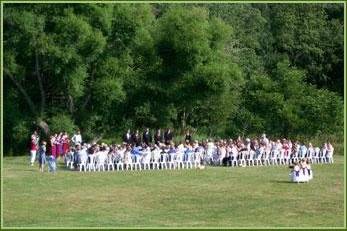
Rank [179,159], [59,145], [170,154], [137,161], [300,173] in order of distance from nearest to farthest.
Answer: [300,173]
[137,161]
[170,154]
[179,159]
[59,145]

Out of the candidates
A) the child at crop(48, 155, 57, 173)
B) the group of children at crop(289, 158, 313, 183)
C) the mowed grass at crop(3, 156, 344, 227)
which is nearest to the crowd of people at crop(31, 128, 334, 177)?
the child at crop(48, 155, 57, 173)

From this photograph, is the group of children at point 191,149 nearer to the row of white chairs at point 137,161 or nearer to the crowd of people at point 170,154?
the crowd of people at point 170,154

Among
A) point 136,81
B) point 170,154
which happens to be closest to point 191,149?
point 170,154

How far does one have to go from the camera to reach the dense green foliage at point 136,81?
126 feet

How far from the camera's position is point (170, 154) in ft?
105

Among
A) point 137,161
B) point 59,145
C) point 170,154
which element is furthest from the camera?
point 59,145

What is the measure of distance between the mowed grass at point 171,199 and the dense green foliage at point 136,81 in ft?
32.8

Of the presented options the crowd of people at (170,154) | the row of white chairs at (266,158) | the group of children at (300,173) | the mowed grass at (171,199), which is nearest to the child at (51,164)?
the crowd of people at (170,154)

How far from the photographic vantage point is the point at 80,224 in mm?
18984

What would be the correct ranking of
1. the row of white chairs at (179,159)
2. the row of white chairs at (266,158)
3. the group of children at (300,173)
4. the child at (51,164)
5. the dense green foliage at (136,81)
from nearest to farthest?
the group of children at (300,173), the child at (51,164), the row of white chairs at (179,159), the row of white chairs at (266,158), the dense green foliage at (136,81)

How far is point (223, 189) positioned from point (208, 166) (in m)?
7.49

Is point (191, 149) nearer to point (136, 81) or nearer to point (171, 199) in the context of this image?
point (171, 199)

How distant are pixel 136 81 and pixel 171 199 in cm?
2072

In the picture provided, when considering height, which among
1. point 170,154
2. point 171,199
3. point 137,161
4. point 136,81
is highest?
Result: point 136,81
